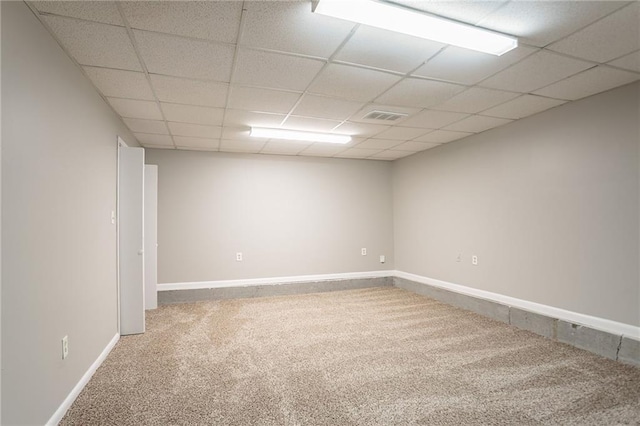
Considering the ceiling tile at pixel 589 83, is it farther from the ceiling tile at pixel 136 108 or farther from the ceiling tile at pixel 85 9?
the ceiling tile at pixel 136 108

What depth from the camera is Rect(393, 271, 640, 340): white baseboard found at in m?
2.93

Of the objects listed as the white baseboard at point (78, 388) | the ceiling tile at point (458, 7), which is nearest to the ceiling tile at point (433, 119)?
the ceiling tile at point (458, 7)

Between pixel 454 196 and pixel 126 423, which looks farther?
pixel 454 196

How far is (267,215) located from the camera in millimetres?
5715

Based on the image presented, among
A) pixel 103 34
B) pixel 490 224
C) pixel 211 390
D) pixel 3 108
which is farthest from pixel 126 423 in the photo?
pixel 490 224

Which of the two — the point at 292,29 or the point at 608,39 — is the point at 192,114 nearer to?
the point at 292,29

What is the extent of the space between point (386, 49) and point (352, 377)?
7.96ft

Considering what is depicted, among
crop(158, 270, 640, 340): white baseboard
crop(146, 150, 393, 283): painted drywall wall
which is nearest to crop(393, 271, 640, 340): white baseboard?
crop(158, 270, 640, 340): white baseboard

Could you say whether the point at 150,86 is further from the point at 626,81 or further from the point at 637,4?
the point at 626,81

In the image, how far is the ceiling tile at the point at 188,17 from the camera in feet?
5.83

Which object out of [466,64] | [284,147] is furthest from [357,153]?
[466,64]

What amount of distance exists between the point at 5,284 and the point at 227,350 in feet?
6.63

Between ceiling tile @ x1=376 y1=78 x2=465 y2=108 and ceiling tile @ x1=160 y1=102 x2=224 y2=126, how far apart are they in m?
1.71

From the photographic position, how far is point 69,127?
2.31 metres
